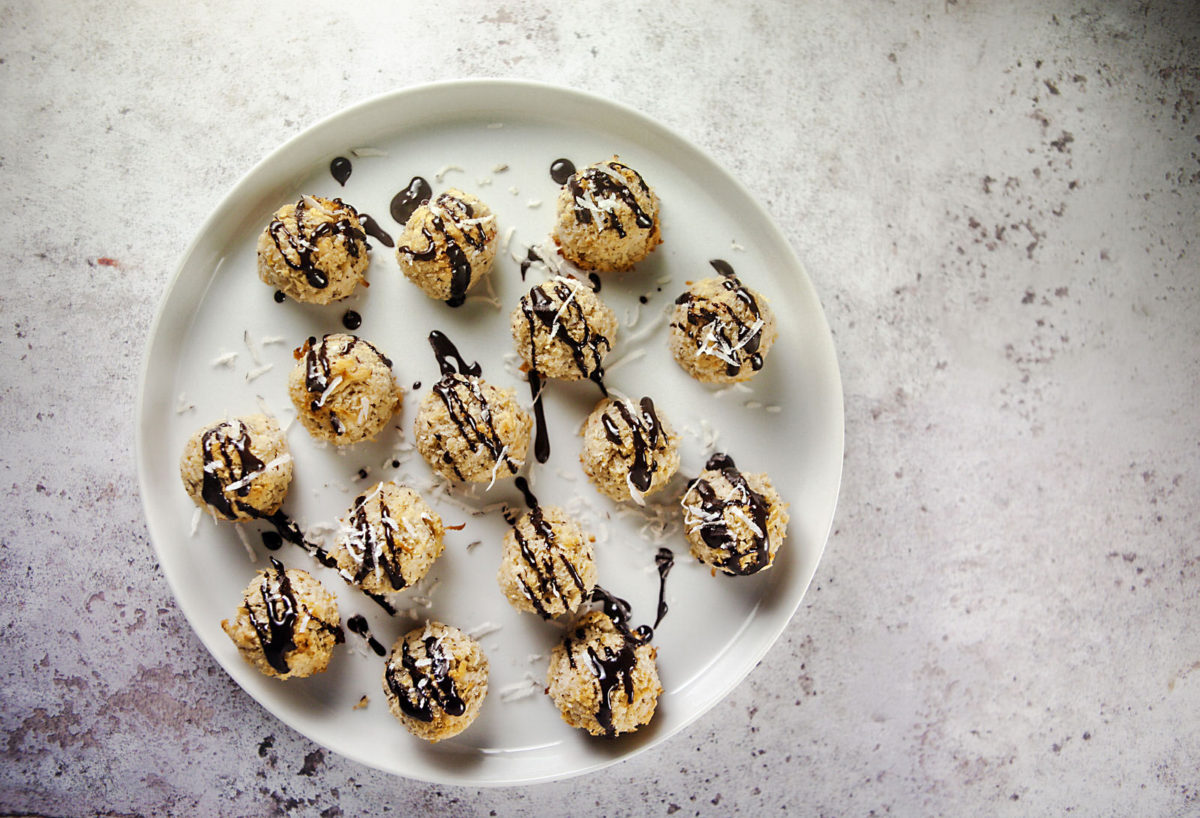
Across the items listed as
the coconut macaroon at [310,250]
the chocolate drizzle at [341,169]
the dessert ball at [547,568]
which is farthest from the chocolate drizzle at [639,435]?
the chocolate drizzle at [341,169]

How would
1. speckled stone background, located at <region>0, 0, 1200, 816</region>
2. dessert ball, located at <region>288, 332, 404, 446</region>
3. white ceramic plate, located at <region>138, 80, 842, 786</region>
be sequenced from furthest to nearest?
speckled stone background, located at <region>0, 0, 1200, 816</region>
white ceramic plate, located at <region>138, 80, 842, 786</region>
dessert ball, located at <region>288, 332, 404, 446</region>

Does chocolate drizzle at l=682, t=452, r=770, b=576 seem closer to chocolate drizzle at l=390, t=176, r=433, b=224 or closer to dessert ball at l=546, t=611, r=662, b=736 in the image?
dessert ball at l=546, t=611, r=662, b=736

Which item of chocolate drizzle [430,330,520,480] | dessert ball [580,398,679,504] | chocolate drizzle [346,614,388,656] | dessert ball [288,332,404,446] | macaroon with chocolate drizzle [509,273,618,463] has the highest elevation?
macaroon with chocolate drizzle [509,273,618,463]

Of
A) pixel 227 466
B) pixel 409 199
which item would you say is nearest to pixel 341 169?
pixel 409 199

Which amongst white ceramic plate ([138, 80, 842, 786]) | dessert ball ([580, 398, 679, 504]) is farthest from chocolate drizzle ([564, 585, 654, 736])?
dessert ball ([580, 398, 679, 504])

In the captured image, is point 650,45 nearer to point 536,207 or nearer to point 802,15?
point 802,15

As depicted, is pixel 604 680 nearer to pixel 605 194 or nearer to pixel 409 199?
pixel 605 194
